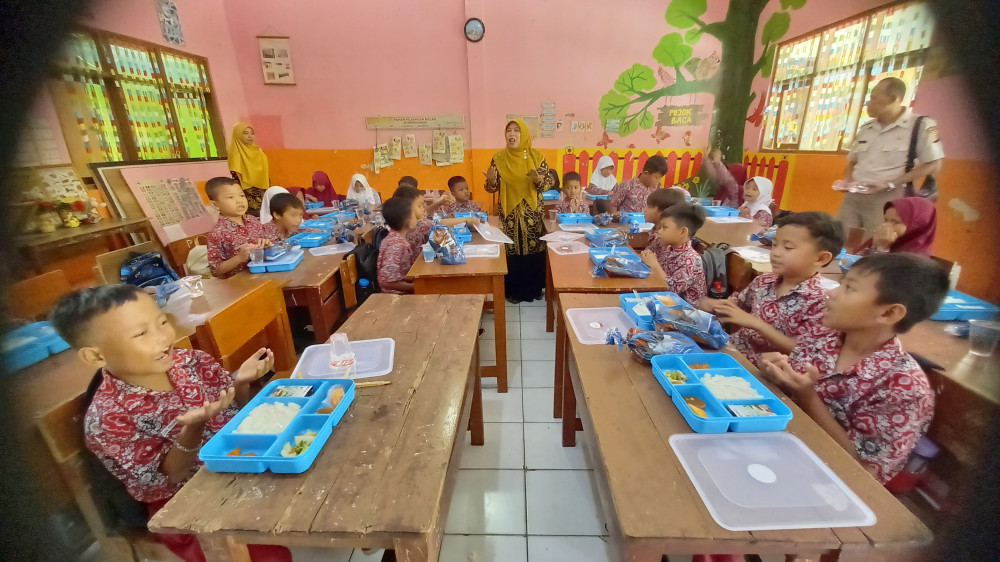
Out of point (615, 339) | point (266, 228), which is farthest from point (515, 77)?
point (615, 339)

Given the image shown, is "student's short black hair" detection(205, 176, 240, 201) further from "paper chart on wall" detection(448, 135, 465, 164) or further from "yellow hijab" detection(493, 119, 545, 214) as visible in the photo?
"paper chart on wall" detection(448, 135, 465, 164)

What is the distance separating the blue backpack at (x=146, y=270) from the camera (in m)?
0.85

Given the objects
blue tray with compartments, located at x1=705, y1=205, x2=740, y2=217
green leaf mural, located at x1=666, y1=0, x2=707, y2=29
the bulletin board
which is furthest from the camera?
green leaf mural, located at x1=666, y1=0, x2=707, y2=29

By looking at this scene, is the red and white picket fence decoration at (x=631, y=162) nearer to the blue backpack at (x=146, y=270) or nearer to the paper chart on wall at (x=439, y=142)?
the paper chart on wall at (x=439, y=142)

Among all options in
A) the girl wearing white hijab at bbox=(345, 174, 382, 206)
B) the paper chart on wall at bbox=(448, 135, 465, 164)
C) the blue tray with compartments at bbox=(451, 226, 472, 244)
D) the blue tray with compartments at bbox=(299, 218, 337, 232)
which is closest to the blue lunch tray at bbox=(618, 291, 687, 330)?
the blue tray with compartments at bbox=(451, 226, 472, 244)

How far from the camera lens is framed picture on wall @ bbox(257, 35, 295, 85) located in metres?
4.22

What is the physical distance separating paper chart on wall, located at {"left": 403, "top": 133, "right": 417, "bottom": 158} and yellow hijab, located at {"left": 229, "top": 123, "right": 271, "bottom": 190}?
5.16ft

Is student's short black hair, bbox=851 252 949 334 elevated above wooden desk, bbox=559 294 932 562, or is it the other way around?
student's short black hair, bbox=851 252 949 334

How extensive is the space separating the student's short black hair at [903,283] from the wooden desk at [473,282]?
1.36 m

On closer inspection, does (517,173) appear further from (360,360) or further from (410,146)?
(360,360)

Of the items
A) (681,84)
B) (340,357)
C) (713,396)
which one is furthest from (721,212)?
(340,357)

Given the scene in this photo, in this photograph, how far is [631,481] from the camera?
0.64 metres

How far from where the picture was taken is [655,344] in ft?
3.27

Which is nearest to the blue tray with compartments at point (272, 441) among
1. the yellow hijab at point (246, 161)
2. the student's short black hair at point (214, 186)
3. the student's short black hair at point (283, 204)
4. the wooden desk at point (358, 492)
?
the wooden desk at point (358, 492)
